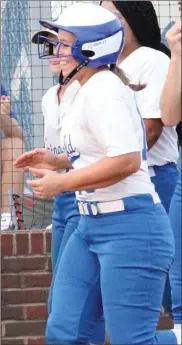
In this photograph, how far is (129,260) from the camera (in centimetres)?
424

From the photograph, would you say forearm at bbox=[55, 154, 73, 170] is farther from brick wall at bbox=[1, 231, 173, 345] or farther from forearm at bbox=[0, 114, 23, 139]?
forearm at bbox=[0, 114, 23, 139]

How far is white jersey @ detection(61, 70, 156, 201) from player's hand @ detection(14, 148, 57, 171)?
0.19 meters

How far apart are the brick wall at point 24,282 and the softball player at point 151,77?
1.18m

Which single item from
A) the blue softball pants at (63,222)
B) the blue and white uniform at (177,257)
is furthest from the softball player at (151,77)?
the blue softball pants at (63,222)

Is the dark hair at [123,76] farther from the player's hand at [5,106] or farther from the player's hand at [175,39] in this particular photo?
the player's hand at [5,106]

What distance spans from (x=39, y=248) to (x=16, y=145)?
706mm

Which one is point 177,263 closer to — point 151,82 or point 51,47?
point 151,82

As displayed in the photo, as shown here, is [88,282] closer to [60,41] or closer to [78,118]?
[78,118]

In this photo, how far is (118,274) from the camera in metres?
4.24

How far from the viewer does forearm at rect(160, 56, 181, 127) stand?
425 centimetres

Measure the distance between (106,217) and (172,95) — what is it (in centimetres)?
52

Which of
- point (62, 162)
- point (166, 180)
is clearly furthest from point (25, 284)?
point (62, 162)

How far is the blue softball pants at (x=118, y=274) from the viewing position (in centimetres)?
425

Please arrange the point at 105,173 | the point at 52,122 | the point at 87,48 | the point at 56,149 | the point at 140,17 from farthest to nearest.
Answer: the point at 140,17, the point at 52,122, the point at 56,149, the point at 87,48, the point at 105,173
